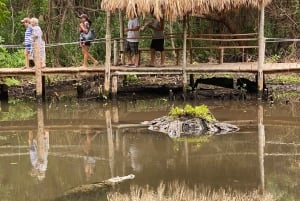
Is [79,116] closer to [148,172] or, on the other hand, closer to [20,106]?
[20,106]

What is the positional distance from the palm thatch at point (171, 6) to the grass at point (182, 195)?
280 inches

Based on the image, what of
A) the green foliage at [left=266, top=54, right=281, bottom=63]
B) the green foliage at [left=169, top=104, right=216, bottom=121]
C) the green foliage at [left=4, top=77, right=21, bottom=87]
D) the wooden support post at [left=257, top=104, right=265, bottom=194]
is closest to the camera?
the wooden support post at [left=257, top=104, right=265, bottom=194]

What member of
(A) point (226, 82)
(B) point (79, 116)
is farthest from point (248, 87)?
(B) point (79, 116)

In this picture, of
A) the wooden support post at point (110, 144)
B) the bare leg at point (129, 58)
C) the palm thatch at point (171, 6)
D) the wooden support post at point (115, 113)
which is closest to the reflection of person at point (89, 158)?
the wooden support post at point (110, 144)

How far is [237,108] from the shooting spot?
1385 centimetres

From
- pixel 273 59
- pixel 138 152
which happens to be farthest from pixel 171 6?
pixel 273 59

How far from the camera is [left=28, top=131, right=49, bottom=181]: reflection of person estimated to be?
8661mm

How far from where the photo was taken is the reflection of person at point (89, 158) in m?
8.55

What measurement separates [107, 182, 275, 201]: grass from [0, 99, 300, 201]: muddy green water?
0.85ft

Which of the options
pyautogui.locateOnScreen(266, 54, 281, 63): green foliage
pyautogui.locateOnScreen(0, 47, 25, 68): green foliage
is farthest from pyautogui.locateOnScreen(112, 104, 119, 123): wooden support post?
pyautogui.locateOnScreen(266, 54, 281, 63): green foliage

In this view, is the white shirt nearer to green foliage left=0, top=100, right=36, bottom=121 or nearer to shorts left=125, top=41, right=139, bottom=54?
shorts left=125, top=41, right=139, bottom=54

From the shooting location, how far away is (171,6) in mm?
14047

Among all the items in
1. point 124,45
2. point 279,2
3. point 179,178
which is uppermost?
point 279,2

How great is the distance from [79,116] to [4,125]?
69.2 inches
